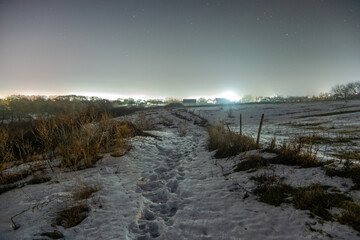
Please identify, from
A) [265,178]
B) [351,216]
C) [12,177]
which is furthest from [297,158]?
[12,177]

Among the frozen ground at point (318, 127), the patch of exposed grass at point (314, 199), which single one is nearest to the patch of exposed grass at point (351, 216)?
the patch of exposed grass at point (314, 199)

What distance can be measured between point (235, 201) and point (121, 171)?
14.5 feet

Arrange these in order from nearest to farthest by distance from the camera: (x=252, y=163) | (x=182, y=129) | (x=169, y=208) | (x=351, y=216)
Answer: (x=351, y=216) → (x=169, y=208) → (x=252, y=163) → (x=182, y=129)

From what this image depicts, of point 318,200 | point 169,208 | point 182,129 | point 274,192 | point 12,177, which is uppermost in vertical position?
point 318,200

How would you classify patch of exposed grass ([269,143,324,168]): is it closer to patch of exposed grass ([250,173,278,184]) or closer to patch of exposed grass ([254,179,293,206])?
patch of exposed grass ([250,173,278,184])

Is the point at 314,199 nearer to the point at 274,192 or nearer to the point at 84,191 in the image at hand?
the point at 274,192

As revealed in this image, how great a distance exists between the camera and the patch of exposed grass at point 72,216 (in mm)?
3277

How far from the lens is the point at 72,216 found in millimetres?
3410

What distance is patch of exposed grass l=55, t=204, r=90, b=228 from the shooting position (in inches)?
129

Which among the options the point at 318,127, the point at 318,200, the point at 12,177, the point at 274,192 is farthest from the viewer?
the point at 318,127

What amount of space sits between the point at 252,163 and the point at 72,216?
575 cm

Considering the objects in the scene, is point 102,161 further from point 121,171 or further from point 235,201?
point 235,201

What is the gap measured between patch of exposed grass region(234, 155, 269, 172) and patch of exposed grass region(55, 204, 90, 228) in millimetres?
5030

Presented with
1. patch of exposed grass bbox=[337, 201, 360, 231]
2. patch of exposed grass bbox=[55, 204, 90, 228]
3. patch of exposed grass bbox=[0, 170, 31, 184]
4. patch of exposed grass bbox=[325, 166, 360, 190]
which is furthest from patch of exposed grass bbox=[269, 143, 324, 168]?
patch of exposed grass bbox=[0, 170, 31, 184]
